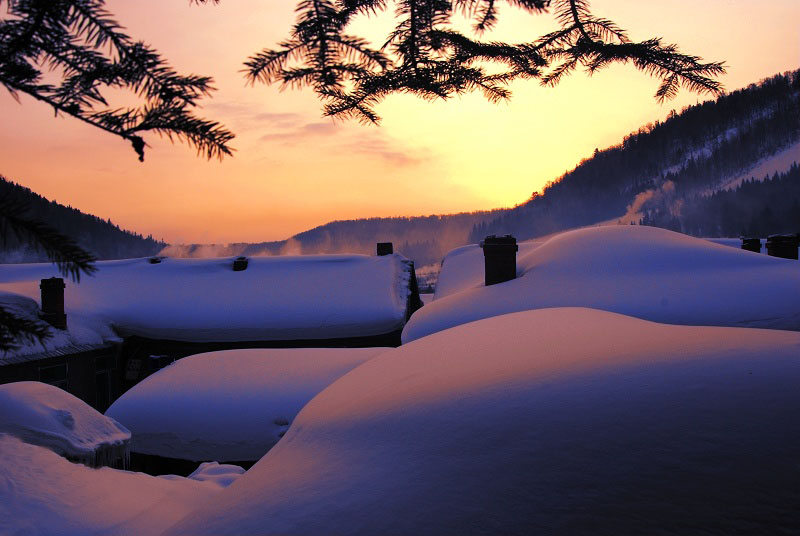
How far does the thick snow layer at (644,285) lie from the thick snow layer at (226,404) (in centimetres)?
312

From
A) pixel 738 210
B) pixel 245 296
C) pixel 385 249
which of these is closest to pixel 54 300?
pixel 245 296

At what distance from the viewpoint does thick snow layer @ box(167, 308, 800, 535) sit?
197 centimetres

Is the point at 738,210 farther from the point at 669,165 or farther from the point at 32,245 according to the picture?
the point at 32,245

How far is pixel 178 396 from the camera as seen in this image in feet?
32.7

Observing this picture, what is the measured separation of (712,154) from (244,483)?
17712cm

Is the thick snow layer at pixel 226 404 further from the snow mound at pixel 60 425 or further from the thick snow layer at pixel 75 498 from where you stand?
the thick snow layer at pixel 75 498

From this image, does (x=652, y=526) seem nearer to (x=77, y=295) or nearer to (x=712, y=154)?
(x=77, y=295)

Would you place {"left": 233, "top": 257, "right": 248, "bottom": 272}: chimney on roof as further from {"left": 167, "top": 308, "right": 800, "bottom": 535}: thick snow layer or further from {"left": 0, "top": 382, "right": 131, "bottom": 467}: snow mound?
{"left": 167, "top": 308, "right": 800, "bottom": 535}: thick snow layer

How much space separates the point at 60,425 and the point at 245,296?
1655 centimetres

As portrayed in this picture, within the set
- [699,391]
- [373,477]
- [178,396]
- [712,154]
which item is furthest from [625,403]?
[712,154]

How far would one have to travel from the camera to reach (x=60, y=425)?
4.63 metres

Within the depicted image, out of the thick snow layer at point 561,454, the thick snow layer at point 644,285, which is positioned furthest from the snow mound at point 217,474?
the thick snow layer at point 644,285

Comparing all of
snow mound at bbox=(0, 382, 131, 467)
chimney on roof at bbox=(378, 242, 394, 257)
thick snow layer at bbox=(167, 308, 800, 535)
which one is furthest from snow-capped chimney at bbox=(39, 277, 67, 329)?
thick snow layer at bbox=(167, 308, 800, 535)

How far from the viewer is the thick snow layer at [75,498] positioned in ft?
10.3
